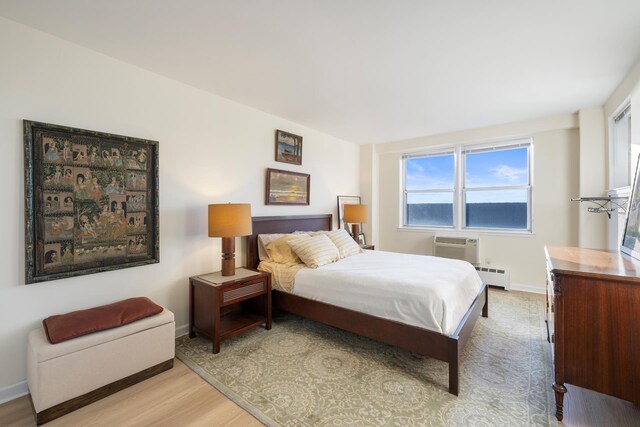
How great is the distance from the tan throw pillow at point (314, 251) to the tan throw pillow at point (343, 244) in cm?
26

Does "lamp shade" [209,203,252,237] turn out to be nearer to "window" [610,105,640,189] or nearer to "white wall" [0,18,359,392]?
"white wall" [0,18,359,392]

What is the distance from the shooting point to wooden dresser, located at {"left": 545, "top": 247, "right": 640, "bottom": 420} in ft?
4.80

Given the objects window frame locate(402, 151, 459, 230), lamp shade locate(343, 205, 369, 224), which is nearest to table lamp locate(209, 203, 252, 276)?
lamp shade locate(343, 205, 369, 224)

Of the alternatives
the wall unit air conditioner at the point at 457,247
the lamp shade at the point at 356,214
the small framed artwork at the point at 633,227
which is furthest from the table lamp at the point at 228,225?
the wall unit air conditioner at the point at 457,247

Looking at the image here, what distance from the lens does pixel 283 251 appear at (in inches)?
123

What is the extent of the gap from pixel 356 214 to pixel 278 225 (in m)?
1.45

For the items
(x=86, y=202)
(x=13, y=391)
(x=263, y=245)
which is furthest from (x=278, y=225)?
(x=13, y=391)

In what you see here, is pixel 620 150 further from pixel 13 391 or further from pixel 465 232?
pixel 13 391

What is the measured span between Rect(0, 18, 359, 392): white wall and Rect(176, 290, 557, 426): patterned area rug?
85 cm

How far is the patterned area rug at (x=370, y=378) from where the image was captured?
1.67 m

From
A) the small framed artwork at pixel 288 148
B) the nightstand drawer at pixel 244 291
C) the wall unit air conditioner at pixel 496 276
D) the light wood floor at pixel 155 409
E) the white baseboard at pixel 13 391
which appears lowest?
the light wood floor at pixel 155 409

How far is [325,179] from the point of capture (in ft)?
14.8

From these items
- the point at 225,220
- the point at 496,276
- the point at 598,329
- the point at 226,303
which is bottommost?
the point at 496,276

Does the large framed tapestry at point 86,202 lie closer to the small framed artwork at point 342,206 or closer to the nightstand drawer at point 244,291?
the nightstand drawer at point 244,291
